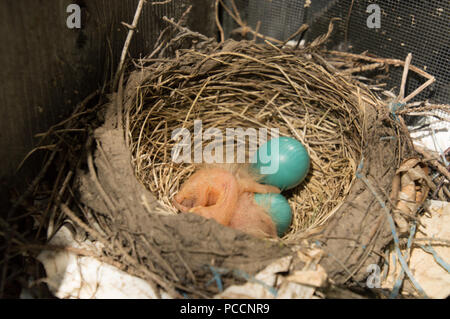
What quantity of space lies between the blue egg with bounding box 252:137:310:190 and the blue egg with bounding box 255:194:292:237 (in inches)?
4.1

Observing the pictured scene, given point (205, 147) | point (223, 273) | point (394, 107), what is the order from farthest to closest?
point (205, 147) < point (394, 107) < point (223, 273)

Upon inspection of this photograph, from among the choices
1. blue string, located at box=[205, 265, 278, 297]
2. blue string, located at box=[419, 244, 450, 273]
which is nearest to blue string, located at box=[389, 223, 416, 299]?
blue string, located at box=[419, 244, 450, 273]

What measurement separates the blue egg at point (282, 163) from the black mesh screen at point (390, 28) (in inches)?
37.9

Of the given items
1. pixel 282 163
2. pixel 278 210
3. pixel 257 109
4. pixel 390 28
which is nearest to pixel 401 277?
pixel 278 210

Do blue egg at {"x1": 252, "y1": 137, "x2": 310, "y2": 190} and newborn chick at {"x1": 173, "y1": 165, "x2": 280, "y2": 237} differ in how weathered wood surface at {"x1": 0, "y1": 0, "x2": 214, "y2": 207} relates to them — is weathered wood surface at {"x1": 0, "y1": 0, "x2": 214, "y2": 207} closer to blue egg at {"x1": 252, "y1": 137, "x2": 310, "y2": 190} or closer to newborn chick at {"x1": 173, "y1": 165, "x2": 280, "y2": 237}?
newborn chick at {"x1": 173, "y1": 165, "x2": 280, "y2": 237}

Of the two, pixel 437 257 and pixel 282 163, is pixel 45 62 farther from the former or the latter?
pixel 437 257

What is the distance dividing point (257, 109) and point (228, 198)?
0.67 metres

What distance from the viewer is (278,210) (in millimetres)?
1763

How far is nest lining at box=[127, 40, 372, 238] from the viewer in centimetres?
188

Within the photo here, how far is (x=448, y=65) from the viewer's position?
2.10 meters

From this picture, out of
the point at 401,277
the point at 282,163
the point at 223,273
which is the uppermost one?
the point at 282,163

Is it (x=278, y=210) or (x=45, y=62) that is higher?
(x=45, y=62)

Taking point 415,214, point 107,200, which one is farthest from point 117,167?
point 415,214

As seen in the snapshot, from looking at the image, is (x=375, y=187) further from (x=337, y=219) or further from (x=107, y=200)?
(x=107, y=200)
